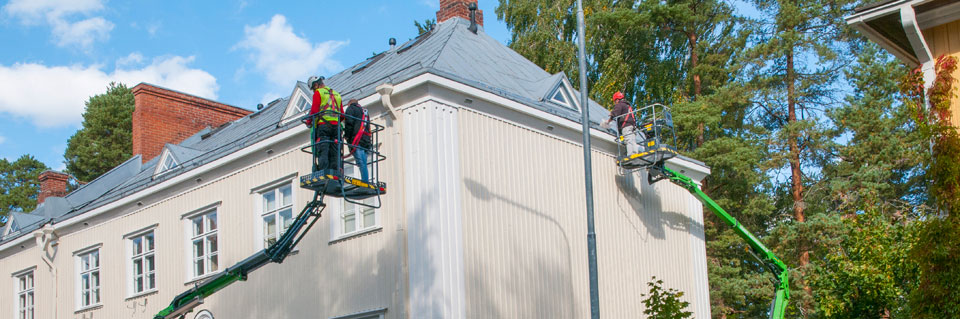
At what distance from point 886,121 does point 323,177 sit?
74.8 feet

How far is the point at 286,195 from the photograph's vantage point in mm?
19922

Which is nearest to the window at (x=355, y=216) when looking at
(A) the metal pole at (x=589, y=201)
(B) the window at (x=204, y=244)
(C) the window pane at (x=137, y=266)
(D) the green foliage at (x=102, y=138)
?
(B) the window at (x=204, y=244)

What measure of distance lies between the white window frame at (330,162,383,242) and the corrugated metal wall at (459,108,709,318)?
1839 millimetres

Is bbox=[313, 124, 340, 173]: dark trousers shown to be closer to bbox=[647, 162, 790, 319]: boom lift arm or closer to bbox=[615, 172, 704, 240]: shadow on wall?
bbox=[615, 172, 704, 240]: shadow on wall

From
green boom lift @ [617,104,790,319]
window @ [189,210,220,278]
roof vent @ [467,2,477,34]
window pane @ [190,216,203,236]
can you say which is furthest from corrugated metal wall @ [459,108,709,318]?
window pane @ [190,216,203,236]

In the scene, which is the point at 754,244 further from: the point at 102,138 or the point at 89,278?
the point at 102,138

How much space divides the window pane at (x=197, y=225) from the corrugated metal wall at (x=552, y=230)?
7.77 m

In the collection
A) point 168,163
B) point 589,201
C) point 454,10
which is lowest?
point 589,201

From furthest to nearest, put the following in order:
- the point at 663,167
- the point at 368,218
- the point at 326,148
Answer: the point at 663,167 → the point at 368,218 → the point at 326,148

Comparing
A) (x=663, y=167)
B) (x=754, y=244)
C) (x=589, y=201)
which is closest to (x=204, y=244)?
(x=663, y=167)

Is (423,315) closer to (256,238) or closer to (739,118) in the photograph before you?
(256,238)

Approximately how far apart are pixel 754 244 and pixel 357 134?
999cm

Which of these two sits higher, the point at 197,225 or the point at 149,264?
the point at 197,225

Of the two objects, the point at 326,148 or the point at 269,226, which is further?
the point at 269,226
